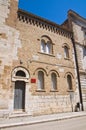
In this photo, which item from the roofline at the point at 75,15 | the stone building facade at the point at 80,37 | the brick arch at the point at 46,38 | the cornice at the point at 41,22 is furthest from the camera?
the roofline at the point at 75,15

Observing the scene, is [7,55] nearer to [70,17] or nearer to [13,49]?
[13,49]

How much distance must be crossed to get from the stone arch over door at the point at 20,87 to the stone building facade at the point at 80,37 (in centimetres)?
716

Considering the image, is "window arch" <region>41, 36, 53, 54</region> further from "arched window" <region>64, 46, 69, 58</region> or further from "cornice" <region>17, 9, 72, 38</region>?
"arched window" <region>64, 46, 69, 58</region>

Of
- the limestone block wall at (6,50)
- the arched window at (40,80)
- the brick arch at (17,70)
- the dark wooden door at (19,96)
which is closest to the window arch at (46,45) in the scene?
the arched window at (40,80)

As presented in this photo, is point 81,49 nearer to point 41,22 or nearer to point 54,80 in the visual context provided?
point 54,80

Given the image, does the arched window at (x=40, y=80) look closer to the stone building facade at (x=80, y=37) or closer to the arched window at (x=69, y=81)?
the arched window at (x=69, y=81)

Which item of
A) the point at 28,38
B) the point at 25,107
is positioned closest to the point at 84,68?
the point at 28,38

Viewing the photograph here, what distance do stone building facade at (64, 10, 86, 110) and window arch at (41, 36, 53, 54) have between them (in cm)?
402

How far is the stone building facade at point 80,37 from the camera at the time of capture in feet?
50.3

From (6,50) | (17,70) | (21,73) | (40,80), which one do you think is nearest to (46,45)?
(40,80)

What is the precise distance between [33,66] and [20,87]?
Result: 2.30 m

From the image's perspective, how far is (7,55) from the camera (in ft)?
33.1

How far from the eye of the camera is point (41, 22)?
13.7 meters

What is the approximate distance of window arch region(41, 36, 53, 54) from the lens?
44.3 ft
